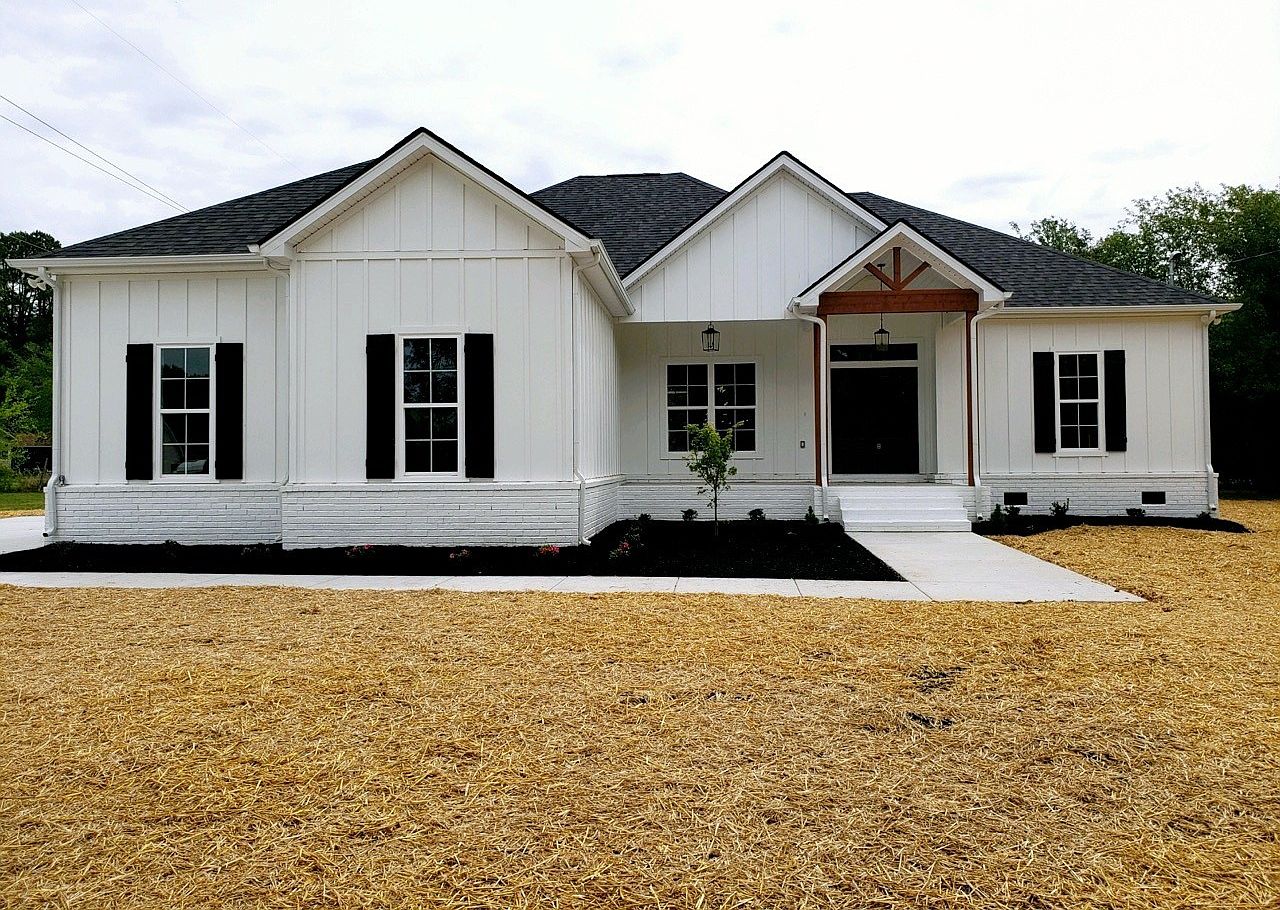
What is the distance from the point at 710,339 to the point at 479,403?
5.35 meters

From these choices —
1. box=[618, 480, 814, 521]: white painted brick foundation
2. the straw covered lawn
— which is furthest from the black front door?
the straw covered lawn

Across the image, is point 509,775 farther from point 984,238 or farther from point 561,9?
point 984,238

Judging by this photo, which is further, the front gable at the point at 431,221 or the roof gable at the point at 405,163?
the front gable at the point at 431,221

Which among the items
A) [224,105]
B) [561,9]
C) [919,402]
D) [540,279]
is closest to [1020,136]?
[919,402]

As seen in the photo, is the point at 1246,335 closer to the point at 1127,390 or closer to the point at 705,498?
the point at 1127,390

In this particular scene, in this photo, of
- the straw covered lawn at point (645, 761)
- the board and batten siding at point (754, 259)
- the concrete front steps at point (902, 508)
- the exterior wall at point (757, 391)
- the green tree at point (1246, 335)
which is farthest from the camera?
the green tree at point (1246, 335)

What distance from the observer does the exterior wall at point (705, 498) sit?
13.6 meters

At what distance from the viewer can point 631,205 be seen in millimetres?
17000

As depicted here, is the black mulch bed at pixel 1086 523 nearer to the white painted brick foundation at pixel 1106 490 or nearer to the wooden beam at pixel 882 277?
the white painted brick foundation at pixel 1106 490

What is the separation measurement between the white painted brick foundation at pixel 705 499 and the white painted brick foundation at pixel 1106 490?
10.9ft

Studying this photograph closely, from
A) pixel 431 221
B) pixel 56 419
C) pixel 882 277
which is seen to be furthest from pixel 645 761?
pixel 56 419

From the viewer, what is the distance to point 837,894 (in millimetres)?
2369

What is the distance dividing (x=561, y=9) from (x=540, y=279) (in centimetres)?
470

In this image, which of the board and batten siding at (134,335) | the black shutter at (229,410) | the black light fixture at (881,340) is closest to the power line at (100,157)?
the board and batten siding at (134,335)
